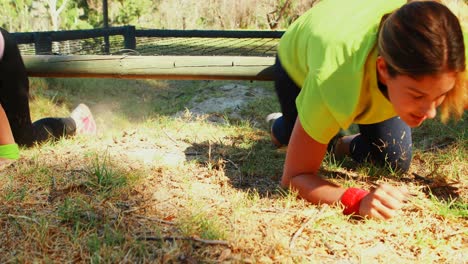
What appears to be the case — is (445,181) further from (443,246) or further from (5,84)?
(5,84)

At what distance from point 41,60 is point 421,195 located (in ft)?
7.47

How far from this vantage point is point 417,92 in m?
1.53

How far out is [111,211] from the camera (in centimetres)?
181

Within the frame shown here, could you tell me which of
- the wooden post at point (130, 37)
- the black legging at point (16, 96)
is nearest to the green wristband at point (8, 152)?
the black legging at point (16, 96)

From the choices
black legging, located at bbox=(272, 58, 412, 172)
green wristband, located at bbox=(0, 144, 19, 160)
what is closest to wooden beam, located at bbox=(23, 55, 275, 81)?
black legging, located at bbox=(272, 58, 412, 172)

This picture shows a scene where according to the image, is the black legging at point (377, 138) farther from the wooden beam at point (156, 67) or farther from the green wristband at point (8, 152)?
the green wristband at point (8, 152)

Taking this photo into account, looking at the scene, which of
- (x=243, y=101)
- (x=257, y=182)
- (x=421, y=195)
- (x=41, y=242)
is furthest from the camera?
(x=243, y=101)

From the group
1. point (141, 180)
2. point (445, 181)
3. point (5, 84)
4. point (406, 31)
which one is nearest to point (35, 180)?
point (141, 180)

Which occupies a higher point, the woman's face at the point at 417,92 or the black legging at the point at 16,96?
the woman's face at the point at 417,92

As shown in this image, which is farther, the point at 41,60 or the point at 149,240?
the point at 41,60

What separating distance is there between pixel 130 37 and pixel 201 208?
4.54 meters

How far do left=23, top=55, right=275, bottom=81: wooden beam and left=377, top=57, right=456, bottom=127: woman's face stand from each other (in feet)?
4.25

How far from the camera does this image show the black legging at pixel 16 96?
9.13 feet

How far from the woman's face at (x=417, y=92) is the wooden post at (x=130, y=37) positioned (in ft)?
15.5
